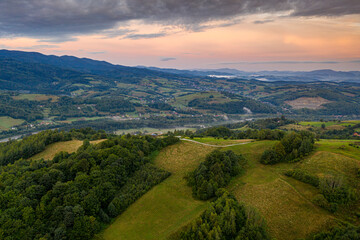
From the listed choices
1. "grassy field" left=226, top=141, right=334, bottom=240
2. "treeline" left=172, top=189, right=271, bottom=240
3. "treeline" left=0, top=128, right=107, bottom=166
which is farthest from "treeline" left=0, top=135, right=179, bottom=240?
"treeline" left=0, top=128, right=107, bottom=166

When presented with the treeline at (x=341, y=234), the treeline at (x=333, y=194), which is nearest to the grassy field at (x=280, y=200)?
the treeline at (x=333, y=194)

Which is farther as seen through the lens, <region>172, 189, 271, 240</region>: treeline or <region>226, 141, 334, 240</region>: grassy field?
<region>226, 141, 334, 240</region>: grassy field

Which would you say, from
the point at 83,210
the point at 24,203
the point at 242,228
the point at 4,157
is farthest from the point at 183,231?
the point at 4,157

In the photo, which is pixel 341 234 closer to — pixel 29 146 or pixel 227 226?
pixel 227 226

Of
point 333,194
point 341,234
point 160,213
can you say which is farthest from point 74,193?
point 333,194

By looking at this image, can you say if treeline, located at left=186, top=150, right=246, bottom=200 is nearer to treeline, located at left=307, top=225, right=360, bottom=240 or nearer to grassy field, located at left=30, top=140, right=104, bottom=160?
treeline, located at left=307, top=225, right=360, bottom=240

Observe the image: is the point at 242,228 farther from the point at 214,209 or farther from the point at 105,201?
the point at 105,201

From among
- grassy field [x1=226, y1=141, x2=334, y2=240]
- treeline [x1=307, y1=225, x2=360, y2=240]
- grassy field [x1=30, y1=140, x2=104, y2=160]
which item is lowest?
grassy field [x1=30, y1=140, x2=104, y2=160]

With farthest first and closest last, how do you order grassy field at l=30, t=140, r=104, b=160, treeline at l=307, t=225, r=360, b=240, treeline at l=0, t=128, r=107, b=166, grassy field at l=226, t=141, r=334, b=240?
grassy field at l=30, t=140, r=104, b=160 → treeline at l=0, t=128, r=107, b=166 → grassy field at l=226, t=141, r=334, b=240 → treeline at l=307, t=225, r=360, b=240
